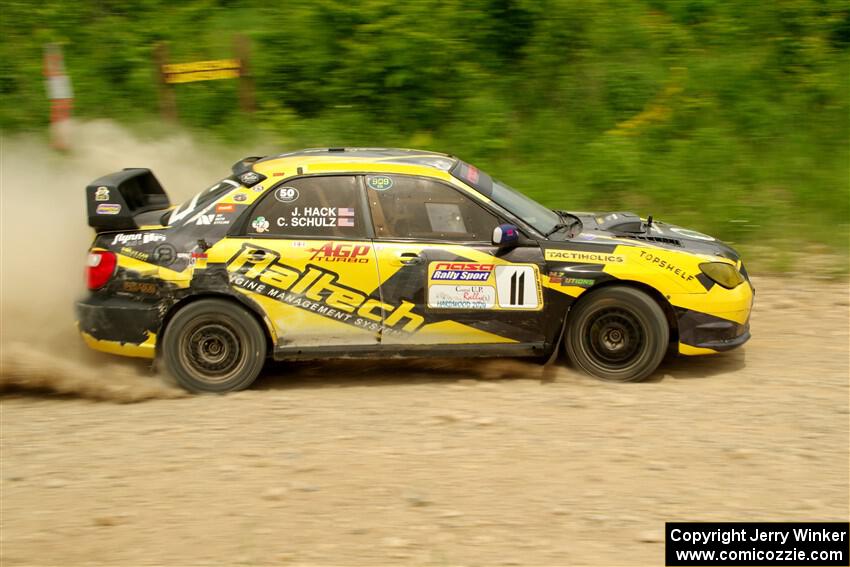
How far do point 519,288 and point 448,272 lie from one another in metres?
0.53

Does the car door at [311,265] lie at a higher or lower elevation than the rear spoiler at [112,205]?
lower

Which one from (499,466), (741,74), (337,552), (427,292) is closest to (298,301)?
(427,292)

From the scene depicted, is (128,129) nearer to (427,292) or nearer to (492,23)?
(492,23)

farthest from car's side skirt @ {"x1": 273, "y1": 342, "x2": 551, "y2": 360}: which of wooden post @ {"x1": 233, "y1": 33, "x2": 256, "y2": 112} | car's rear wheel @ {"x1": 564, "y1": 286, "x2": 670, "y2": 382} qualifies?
wooden post @ {"x1": 233, "y1": 33, "x2": 256, "y2": 112}

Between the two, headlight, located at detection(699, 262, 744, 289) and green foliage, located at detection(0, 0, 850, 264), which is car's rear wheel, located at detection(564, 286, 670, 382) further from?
green foliage, located at detection(0, 0, 850, 264)

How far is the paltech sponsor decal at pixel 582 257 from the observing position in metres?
7.14

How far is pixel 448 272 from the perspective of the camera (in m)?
7.10

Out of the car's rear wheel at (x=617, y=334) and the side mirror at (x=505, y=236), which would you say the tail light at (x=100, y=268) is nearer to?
the side mirror at (x=505, y=236)

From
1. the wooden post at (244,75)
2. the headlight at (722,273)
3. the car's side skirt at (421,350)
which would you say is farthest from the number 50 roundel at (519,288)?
the wooden post at (244,75)

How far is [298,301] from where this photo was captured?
7172mm

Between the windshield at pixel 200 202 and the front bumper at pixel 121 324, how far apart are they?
2.26 ft

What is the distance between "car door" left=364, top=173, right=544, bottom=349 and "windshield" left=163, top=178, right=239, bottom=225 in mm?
1078

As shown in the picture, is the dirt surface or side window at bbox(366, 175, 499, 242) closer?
the dirt surface

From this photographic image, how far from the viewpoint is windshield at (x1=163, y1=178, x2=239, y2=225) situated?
7.38 m
